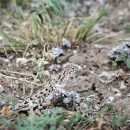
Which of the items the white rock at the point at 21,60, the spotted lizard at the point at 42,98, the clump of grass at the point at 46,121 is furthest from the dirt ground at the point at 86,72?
the clump of grass at the point at 46,121

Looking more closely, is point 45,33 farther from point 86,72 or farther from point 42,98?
point 42,98

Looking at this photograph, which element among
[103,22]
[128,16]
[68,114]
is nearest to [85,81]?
[68,114]

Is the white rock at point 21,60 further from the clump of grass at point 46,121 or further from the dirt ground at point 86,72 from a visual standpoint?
the clump of grass at point 46,121

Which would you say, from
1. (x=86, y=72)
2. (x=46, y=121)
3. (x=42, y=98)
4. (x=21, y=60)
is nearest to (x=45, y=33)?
(x=21, y=60)

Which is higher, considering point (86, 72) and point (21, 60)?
point (21, 60)

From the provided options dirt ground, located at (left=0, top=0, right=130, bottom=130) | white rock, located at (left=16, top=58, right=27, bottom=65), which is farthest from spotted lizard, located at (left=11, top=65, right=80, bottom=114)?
white rock, located at (left=16, top=58, right=27, bottom=65)

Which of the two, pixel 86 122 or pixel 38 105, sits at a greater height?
pixel 38 105

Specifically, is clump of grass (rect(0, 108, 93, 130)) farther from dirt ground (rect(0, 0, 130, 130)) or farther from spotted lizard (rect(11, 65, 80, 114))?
dirt ground (rect(0, 0, 130, 130))

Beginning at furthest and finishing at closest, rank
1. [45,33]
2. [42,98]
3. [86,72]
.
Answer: [45,33] < [86,72] < [42,98]

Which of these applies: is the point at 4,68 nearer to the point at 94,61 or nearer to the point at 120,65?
the point at 94,61
